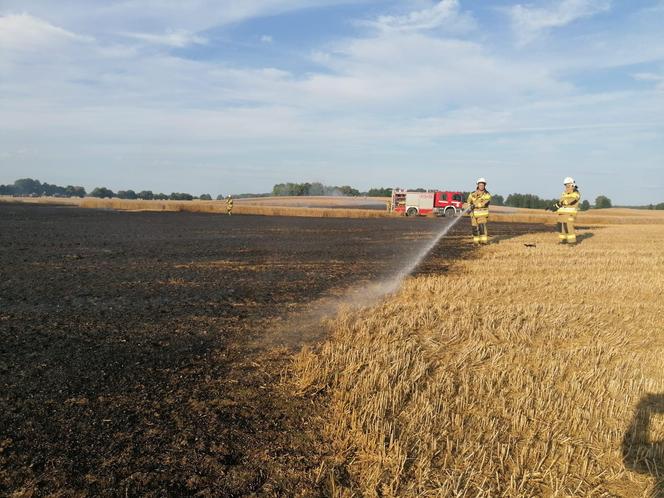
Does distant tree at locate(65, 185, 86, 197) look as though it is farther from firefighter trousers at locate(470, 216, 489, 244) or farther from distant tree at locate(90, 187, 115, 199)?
firefighter trousers at locate(470, 216, 489, 244)

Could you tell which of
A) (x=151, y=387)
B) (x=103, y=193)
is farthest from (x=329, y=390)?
(x=103, y=193)

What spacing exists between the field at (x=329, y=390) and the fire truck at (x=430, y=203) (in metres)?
40.0

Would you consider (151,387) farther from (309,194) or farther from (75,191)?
(75,191)

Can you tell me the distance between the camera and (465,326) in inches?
264

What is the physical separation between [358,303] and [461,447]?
4.77 metres

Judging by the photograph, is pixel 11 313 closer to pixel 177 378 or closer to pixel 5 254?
pixel 177 378

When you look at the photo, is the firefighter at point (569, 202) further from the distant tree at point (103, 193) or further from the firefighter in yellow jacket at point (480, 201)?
the distant tree at point (103, 193)

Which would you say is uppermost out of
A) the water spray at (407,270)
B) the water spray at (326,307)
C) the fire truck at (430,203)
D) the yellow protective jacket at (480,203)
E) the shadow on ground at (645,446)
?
the fire truck at (430,203)

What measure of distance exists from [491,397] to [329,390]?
1.50 meters

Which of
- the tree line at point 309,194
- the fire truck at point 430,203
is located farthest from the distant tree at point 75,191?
the fire truck at point 430,203

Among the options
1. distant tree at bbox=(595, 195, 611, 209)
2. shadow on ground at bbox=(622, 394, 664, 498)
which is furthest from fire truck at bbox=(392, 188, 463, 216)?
distant tree at bbox=(595, 195, 611, 209)

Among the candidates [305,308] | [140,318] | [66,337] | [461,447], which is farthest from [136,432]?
[305,308]

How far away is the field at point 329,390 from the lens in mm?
3271

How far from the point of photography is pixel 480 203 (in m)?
16.7
